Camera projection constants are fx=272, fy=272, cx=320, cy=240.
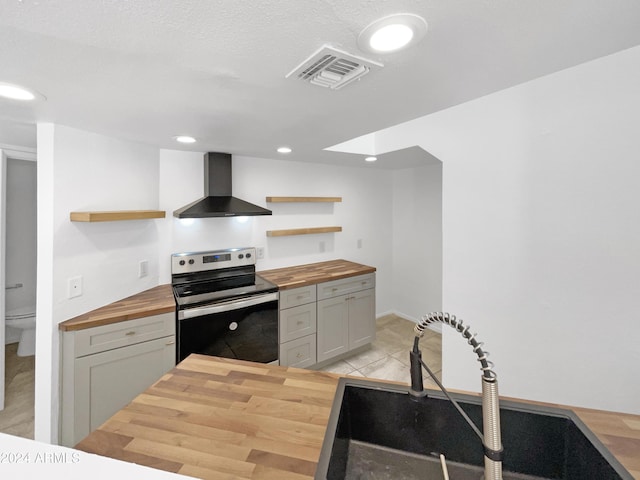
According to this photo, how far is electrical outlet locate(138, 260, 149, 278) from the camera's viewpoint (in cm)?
233

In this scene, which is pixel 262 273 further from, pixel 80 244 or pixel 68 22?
pixel 68 22

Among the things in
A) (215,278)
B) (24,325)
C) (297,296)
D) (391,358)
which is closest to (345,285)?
(297,296)

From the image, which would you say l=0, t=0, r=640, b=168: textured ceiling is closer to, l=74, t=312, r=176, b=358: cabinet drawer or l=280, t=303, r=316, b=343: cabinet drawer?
l=74, t=312, r=176, b=358: cabinet drawer

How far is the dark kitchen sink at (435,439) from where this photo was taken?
79cm

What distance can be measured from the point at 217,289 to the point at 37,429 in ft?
4.46

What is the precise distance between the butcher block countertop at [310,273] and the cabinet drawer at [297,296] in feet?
0.14

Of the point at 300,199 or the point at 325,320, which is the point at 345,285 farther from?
the point at 300,199

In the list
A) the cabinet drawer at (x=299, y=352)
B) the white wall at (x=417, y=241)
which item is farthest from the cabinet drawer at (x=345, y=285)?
the white wall at (x=417, y=241)

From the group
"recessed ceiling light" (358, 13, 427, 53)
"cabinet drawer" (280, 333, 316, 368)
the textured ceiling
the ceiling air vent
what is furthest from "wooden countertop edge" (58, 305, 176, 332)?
"recessed ceiling light" (358, 13, 427, 53)

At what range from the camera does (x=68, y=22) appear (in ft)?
2.54

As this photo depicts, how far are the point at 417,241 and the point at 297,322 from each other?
7.13 feet

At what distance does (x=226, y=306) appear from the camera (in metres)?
2.17

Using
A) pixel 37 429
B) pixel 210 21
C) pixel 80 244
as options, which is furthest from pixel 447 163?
pixel 37 429

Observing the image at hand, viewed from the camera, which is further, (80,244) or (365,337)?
(365,337)
